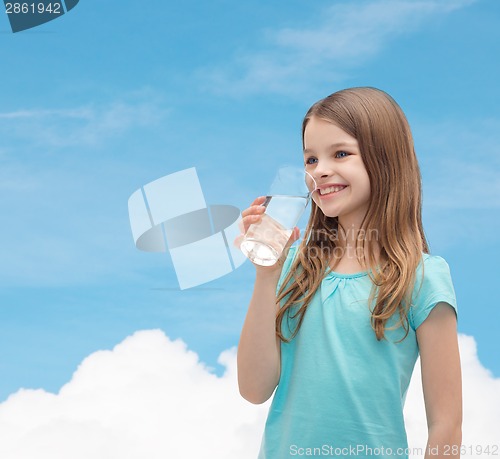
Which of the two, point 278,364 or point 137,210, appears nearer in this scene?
point 278,364

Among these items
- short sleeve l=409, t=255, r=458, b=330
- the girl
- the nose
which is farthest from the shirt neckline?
the nose

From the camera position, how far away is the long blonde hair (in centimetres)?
213

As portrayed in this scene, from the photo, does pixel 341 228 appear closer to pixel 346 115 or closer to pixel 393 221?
pixel 393 221

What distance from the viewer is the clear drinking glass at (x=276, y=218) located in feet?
6.68

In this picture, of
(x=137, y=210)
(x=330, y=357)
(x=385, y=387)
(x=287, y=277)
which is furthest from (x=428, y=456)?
(x=137, y=210)

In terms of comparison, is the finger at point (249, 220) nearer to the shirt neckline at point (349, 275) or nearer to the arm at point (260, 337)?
the arm at point (260, 337)

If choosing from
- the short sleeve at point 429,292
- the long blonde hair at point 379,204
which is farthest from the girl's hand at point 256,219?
the short sleeve at point 429,292

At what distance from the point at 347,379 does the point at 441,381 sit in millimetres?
258

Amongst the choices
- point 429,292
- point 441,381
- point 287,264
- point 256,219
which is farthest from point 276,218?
point 441,381

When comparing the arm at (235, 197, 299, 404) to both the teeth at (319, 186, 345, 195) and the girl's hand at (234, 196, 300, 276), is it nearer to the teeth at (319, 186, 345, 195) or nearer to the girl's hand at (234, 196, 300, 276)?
the girl's hand at (234, 196, 300, 276)

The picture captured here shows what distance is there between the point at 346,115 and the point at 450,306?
64 centimetres

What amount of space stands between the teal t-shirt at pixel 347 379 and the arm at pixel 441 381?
0.04 m

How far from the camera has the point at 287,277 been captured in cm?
228

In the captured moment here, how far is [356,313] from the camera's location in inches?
81.4
